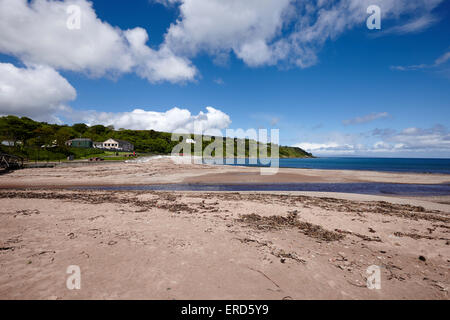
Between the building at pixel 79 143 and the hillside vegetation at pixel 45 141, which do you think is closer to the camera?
the hillside vegetation at pixel 45 141

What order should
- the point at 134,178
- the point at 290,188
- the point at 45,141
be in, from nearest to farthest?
the point at 290,188 → the point at 134,178 → the point at 45,141

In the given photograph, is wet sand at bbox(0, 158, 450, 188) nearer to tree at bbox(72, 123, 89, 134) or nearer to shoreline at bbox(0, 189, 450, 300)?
shoreline at bbox(0, 189, 450, 300)

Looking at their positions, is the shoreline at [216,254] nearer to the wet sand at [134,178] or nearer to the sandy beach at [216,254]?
the sandy beach at [216,254]

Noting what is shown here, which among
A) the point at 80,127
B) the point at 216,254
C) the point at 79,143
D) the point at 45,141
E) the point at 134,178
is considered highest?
the point at 80,127

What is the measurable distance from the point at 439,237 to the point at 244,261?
9.45m

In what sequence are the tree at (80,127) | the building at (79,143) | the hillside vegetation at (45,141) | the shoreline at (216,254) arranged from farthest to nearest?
1. the tree at (80,127)
2. the building at (79,143)
3. the hillside vegetation at (45,141)
4. the shoreline at (216,254)

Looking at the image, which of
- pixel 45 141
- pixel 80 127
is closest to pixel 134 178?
pixel 45 141

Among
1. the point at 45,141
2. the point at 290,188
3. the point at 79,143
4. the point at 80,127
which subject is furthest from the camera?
the point at 80,127

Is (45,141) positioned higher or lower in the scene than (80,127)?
lower

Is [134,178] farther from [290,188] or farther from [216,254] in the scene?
[216,254]

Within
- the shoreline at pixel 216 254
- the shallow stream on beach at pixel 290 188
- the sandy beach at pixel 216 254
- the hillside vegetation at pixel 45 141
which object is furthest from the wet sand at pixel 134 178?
the hillside vegetation at pixel 45 141
